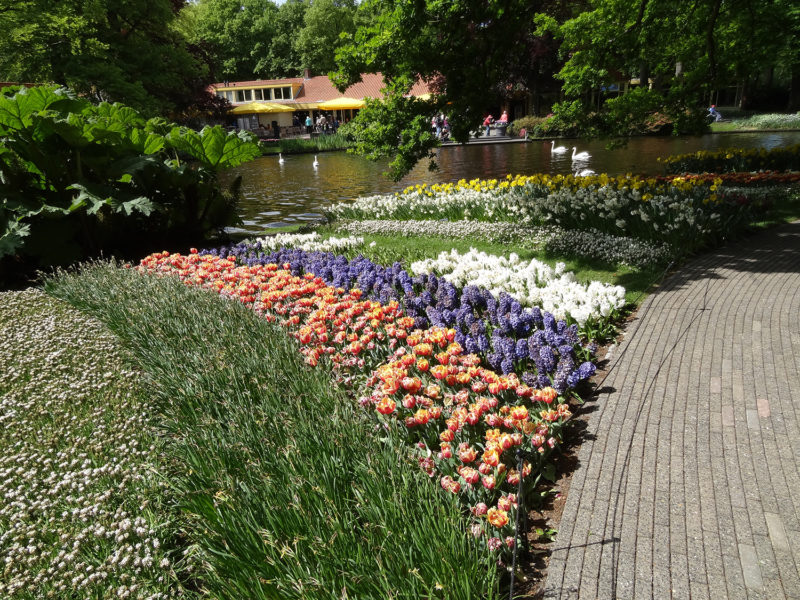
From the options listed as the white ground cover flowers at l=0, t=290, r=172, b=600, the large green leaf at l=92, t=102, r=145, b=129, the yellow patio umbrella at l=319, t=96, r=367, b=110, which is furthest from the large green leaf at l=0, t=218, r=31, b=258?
the yellow patio umbrella at l=319, t=96, r=367, b=110

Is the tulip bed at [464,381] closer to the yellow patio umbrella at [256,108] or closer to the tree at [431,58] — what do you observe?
the tree at [431,58]

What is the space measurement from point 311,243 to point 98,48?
2061 centimetres

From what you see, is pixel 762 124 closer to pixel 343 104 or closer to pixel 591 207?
pixel 343 104

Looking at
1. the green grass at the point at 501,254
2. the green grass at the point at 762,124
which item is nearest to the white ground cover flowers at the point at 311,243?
the green grass at the point at 501,254

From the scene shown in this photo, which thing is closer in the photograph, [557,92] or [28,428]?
[28,428]

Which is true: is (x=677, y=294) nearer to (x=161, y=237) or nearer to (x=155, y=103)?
(x=161, y=237)

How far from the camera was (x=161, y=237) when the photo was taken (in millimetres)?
9305

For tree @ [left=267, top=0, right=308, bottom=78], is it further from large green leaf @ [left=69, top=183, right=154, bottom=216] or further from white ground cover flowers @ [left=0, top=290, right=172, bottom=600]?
white ground cover flowers @ [left=0, top=290, right=172, bottom=600]

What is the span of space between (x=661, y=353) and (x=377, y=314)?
237 centimetres

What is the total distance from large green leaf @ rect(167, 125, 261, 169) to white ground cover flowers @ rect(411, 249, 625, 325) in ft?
14.4

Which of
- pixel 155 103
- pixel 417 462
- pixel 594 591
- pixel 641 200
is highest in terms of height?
pixel 155 103

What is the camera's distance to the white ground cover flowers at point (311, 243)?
852 centimetres

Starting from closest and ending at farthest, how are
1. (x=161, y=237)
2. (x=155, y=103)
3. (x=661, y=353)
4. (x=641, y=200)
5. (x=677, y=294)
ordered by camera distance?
(x=661, y=353) → (x=677, y=294) → (x=641, y=200) → (x=161, y=237) → (x=155, y=103)

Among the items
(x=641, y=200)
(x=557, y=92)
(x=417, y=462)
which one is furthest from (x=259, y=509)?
(x=557, y=92)
